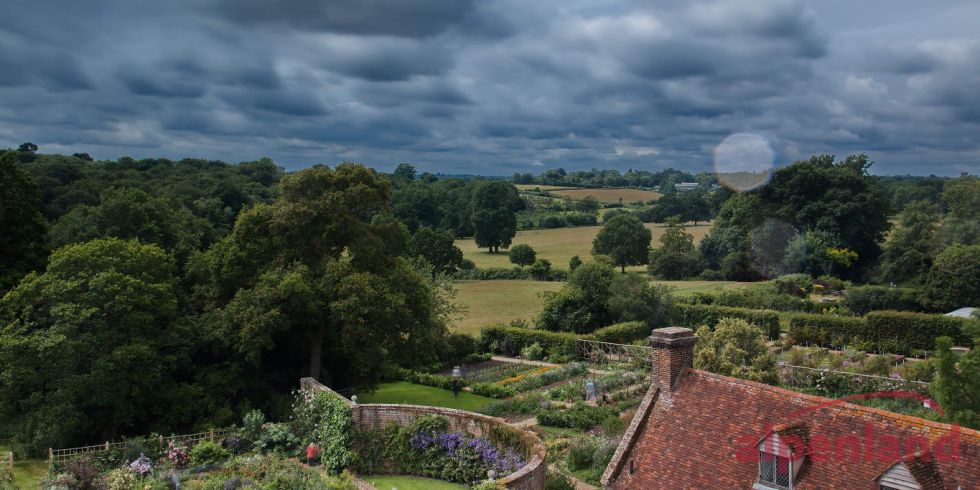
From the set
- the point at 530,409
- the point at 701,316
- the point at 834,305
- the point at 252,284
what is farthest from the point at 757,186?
the point at 252,284

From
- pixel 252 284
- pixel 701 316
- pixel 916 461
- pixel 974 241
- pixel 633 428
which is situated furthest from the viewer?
pixel 974 241

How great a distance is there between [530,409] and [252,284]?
12312 mm

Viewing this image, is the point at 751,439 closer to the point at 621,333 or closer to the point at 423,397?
the point at 423,397

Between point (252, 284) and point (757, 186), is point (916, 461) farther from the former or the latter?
point (757, 186)

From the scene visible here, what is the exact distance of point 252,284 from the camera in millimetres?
26797

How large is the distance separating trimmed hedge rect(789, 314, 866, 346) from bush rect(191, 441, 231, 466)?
36.7m

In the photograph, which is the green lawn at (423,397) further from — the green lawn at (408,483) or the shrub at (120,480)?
the shrub at (120,480)

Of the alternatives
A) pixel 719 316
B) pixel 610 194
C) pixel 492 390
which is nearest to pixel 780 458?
pixel 492 390

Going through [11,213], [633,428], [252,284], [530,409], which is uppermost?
[11,213]

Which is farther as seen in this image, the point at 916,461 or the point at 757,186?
the point at 757,186

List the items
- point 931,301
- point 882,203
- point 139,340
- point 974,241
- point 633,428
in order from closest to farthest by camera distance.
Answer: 1. point 633,428
2. point 139,340
3. point 931,301
4. point 974,241
5. point 882,203

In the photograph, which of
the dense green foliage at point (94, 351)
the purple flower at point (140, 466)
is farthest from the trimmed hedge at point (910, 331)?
the purple flower at point (140, 466)

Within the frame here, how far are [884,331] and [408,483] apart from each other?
34729 millimetres

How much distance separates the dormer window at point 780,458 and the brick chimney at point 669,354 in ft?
9.32
